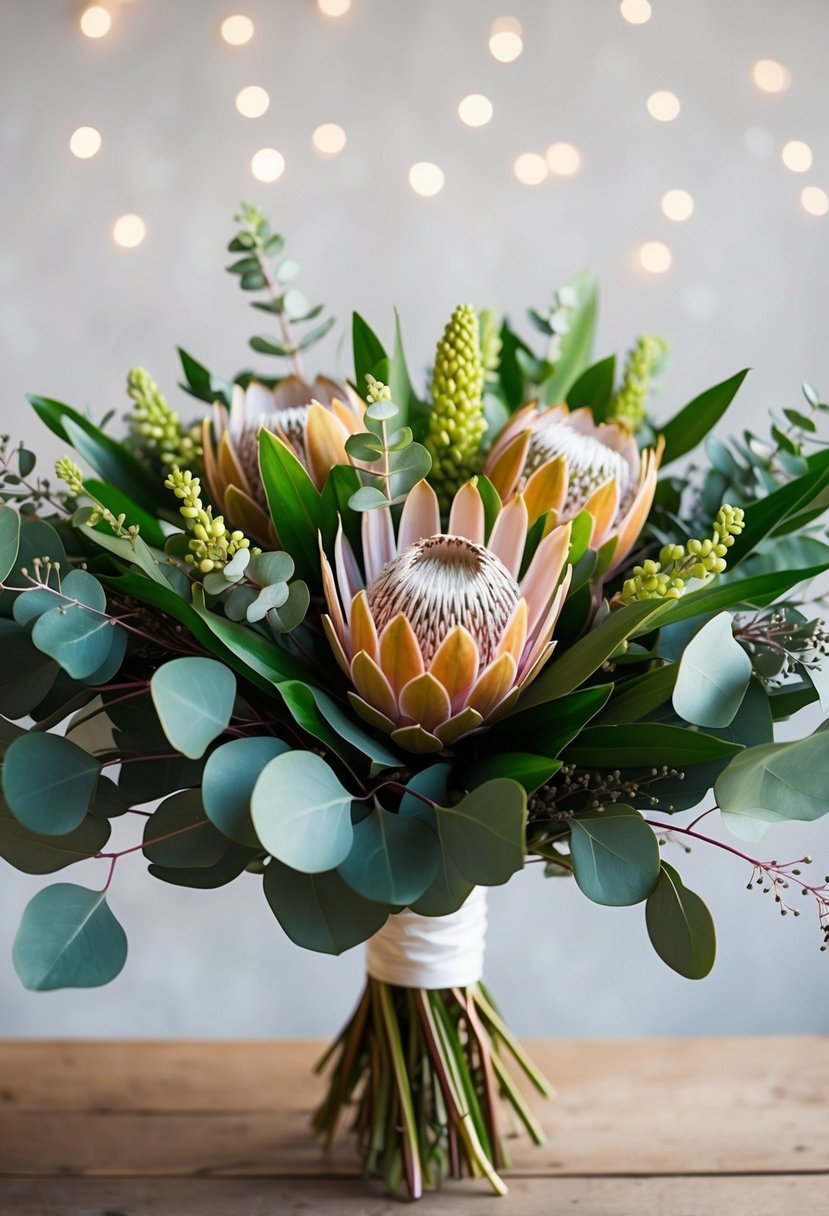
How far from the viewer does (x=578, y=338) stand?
0.81 metres

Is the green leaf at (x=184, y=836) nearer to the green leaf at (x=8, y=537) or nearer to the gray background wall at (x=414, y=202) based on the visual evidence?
the green leaf at (x=8, y=537)

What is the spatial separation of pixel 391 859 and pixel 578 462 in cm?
26

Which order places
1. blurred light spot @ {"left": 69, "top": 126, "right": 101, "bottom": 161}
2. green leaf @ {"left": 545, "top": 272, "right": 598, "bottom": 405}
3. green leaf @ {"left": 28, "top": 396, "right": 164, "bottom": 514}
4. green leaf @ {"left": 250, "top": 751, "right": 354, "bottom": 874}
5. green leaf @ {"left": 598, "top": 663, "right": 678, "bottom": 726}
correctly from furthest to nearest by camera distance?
blurred light spot @ {"left": 69, "top": 126, "right": 101, "bottom": 161} → green leaf @ {"left": 545, "top": 272, "right": 598, "bottom": 405} → green leaf @ {"left": 28, "top": 396, "right": 164, "bottom": 514} → green leaf @ {"left": 598, "top": 663, "right": 678, "bottom": 726} → green leaf @ {"left": 250, "top": 751, "right": 354, "bottom": 874}

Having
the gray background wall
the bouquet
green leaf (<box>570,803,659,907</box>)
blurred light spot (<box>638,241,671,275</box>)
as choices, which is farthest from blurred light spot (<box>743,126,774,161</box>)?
green leaf (<box>570,803,659,907</box>)

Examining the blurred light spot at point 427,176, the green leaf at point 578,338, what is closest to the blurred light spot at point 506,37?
the blurred light spot at point 427,176

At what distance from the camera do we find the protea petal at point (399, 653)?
19.7 inches

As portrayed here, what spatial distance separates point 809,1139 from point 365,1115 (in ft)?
1.13

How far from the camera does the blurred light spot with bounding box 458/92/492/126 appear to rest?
1045 mm

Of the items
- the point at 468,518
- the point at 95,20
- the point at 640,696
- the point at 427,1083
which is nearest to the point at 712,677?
the point at 640,696

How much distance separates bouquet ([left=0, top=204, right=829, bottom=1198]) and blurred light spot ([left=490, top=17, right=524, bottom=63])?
52 centimetres

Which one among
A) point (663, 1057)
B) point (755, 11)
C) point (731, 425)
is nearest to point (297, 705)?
point (663, 1057)

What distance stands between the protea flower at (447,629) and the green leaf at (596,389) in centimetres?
22

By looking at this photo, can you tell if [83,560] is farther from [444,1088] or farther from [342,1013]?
[342,1013]

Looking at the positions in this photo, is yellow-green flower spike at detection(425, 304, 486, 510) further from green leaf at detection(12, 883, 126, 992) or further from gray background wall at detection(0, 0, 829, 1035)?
gray background wall at detection(0, 0, 829, 1035)
